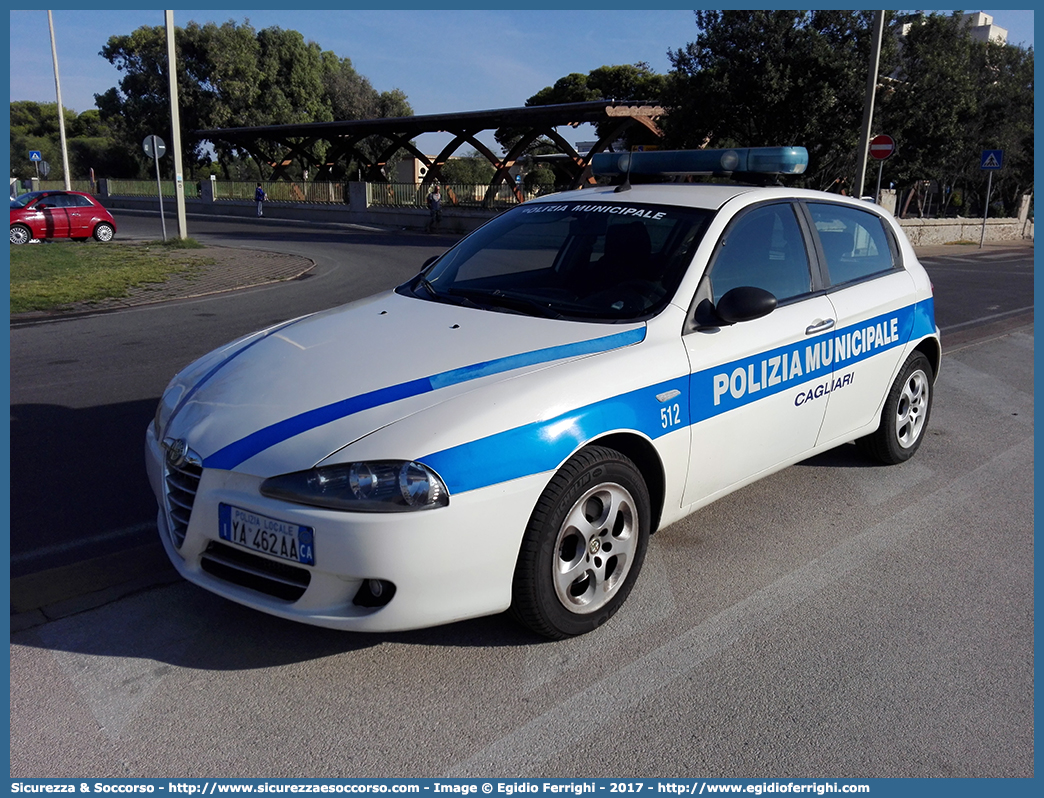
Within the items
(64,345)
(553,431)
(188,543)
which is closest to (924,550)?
(553,431)

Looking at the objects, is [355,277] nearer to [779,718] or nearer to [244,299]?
[244,299]

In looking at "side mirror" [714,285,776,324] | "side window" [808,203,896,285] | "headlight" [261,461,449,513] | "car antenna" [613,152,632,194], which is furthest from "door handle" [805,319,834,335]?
"headlight" [261,461,449,513]

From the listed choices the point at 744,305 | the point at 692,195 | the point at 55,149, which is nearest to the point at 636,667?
the point at 744,305

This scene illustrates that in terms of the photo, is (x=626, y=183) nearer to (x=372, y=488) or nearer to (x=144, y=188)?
(x=372, y=488)

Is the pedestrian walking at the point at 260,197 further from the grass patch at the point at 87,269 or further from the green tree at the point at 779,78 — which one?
the green tree at the point at 779,78

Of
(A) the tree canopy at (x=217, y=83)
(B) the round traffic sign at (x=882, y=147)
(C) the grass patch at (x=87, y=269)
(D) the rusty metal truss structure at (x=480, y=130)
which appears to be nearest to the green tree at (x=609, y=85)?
(A) the tree canopy at (x=217, y=83)

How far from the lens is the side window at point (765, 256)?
4.04 metres

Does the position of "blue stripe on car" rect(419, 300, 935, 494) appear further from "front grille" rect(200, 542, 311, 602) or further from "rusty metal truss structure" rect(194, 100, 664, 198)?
"rusty metal truss structure" rect(194, 100, 664, 198)

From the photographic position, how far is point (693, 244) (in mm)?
3984

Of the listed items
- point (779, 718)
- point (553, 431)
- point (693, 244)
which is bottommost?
point (779, 718)

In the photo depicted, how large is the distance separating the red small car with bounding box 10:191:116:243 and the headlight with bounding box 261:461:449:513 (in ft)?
77.0

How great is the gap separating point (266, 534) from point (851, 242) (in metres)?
3.75

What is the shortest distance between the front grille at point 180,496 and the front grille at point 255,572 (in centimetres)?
16

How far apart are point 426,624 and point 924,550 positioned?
2655 millimetres
